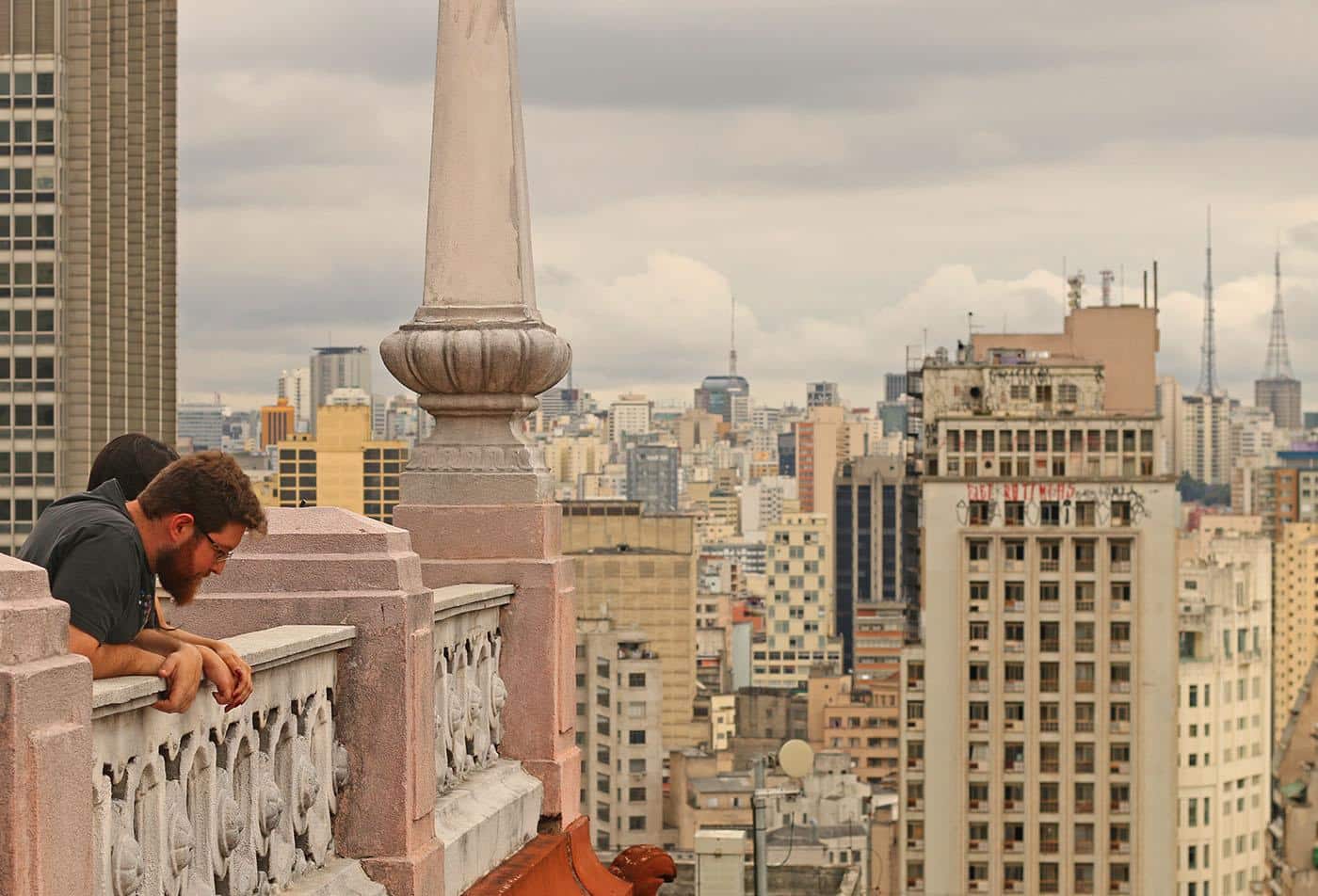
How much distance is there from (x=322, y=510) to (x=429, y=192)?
255cm

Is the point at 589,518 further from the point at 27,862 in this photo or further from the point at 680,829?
the point at 27,862

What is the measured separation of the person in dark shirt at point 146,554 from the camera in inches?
191

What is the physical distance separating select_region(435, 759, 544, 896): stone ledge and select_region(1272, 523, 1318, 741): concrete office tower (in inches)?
6843

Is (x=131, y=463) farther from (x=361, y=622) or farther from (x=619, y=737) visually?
(x=619, y=737)

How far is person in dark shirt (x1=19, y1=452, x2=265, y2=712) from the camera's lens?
191 inches

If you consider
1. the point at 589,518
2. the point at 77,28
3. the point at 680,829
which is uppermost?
the point at 77,28

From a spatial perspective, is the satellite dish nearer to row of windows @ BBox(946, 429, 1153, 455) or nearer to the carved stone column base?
the carved stone column base

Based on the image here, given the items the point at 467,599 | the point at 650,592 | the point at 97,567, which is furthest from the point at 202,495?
the point at 650,592

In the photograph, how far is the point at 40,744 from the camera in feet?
14.0

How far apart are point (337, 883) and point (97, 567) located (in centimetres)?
171

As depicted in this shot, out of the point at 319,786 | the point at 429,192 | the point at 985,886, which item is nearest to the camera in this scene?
the point at 319,786

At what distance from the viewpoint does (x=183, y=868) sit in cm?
516

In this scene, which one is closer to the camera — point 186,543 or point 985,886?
point 186,543

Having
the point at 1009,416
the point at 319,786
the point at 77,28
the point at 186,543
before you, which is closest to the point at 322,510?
the point at 319,786
